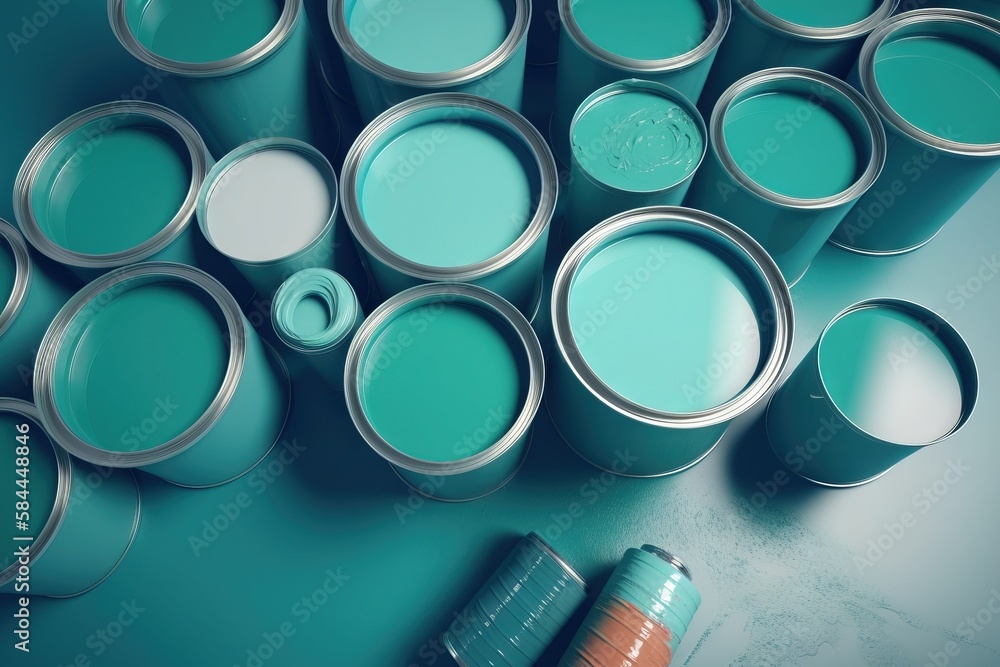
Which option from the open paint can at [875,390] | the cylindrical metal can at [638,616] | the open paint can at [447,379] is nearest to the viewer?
the cylindrical metal can at [638,616]

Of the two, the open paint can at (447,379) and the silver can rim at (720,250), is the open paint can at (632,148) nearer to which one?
the silver can rim at (720,250)

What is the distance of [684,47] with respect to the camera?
2568mm

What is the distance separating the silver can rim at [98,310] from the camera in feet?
6.73

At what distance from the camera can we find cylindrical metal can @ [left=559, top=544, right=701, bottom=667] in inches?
77.9

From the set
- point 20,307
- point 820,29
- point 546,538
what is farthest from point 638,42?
point 20,307

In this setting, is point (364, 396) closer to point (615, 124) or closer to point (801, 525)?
point (615, 124)

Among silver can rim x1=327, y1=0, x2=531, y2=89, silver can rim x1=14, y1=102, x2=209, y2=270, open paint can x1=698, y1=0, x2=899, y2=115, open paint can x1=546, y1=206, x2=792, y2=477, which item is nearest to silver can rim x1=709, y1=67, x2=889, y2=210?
open paint can x1=698, y1=0, x2=899, y2=115

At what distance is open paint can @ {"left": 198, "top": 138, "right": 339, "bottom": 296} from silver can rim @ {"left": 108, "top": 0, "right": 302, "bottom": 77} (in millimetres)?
269

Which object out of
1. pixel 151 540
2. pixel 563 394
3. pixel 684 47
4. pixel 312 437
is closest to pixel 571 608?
pixel 563 394

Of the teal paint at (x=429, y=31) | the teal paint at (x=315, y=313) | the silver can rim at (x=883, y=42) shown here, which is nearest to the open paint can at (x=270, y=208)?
the teal paint at (x=315, y=313)

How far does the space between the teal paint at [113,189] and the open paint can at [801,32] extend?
222 cm

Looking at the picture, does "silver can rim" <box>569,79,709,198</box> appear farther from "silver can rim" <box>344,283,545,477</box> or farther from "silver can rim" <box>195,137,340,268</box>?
"silver can rim" <box>195,137,340,268</box>

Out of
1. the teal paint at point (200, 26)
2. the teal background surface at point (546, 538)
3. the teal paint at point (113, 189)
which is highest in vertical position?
the teal paint at point (200, 26)

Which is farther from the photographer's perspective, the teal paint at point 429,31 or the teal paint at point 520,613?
the teal paint at point 429,31
